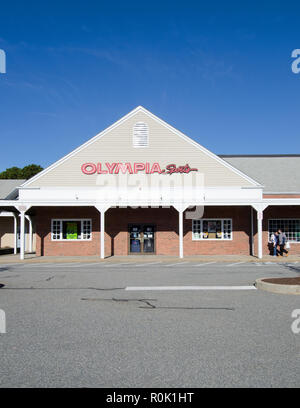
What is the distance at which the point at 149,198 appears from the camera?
23562mm

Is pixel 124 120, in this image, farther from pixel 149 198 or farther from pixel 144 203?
pixel 144 203

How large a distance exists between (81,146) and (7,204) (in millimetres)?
5527

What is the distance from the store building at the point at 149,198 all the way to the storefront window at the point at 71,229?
0.06 meters

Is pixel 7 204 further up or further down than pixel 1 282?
further up

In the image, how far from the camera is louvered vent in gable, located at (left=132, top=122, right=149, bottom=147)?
24.6 m

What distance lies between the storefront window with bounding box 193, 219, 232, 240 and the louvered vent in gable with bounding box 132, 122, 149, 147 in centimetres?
587

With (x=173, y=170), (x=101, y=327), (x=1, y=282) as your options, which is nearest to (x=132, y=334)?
(x=101, y=327)

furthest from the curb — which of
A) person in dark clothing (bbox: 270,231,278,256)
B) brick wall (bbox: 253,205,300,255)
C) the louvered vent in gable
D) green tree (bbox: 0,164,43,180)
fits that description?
green tree (bbox: 0,164,43,180)

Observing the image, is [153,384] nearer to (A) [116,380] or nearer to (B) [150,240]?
(A) [116,380]

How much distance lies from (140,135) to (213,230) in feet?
24.4

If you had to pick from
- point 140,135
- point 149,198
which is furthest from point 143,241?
point 140,135

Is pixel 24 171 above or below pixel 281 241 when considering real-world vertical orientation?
above

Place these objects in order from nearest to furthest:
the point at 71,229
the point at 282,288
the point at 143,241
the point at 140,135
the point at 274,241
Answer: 1. the point at 282,288
2. the point at 274,241
3. the point at 140,135
4. the point at 143,241
5. the point at 71,229

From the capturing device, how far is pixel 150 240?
2528 centimetres
